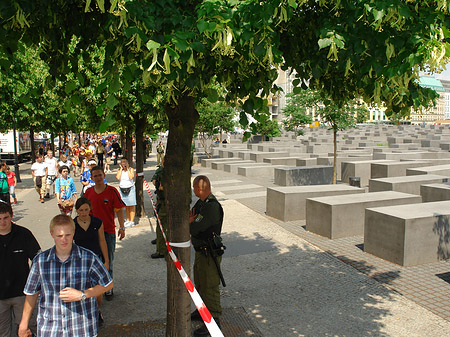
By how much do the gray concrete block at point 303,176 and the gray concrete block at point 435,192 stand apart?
5997 mm

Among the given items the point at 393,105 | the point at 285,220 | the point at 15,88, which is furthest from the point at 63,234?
the point at 15,88

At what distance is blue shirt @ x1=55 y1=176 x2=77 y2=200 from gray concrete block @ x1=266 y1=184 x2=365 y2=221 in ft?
16.6

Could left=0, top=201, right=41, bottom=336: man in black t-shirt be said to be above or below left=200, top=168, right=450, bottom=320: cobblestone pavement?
above

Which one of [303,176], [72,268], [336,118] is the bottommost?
[303,176]

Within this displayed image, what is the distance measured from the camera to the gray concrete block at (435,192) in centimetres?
998

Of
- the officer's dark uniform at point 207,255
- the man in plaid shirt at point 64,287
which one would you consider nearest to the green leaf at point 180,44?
the man in plaid shirt at point 64,287

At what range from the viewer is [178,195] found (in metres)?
4.11

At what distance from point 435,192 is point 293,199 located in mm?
3425

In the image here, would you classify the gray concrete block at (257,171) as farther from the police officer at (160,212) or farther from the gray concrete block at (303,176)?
the police officer at (160,212)

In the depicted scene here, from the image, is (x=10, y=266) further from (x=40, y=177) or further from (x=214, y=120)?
(x=214, y=120)

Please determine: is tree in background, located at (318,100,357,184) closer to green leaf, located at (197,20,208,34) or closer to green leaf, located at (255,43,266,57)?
green leaf, located at (255,43,266,57)

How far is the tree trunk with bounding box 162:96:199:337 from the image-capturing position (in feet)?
13.3

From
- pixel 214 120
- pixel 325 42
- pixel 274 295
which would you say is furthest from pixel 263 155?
pixel 325 42

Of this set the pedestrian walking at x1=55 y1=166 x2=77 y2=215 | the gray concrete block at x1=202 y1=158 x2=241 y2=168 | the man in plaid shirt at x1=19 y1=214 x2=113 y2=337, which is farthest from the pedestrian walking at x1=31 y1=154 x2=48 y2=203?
the man in plaid shirt at x1=19 y1=214 x2=113 y2=337
